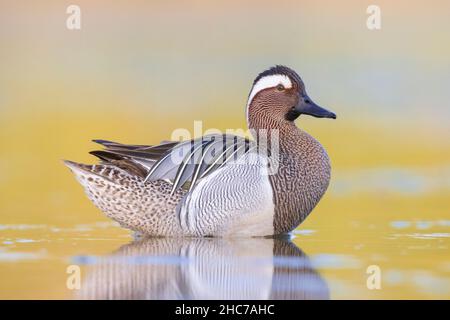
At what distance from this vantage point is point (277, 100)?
28.1 feet

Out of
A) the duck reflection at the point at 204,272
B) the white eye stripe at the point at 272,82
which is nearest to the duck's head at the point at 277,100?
the white eye stripe at the point at 272,82

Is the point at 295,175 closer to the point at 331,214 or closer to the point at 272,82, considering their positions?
the point at 272,82

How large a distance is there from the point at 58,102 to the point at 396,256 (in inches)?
326

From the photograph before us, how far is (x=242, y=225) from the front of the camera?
7875 mm

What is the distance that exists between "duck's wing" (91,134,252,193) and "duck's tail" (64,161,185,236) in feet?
0.22

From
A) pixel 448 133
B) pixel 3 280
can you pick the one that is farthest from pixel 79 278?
pixel 448 133

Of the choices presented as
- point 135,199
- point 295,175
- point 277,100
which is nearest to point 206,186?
point 135,199

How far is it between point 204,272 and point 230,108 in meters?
7.95

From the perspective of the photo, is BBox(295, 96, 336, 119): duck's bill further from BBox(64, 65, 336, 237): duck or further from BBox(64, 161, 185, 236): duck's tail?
BBox(64, 161, 185, 236): duck's tail

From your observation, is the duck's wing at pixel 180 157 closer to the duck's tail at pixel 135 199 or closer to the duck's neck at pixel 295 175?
the duck's tail at pixel 135 199

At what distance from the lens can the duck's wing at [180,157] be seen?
8.00 m

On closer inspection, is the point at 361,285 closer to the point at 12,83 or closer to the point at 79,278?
the point at 79,278

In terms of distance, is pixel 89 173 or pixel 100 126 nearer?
pixel 89 173

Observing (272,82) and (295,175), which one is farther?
(272,82)
